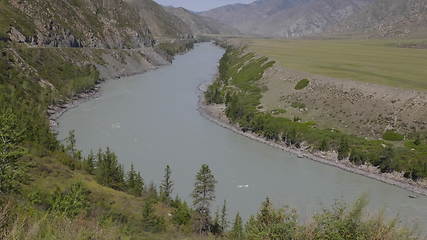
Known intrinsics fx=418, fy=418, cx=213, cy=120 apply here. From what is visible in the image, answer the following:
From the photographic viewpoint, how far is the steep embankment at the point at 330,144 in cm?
4200

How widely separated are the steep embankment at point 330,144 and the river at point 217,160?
6.61 feet

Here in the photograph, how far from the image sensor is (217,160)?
4575 cm

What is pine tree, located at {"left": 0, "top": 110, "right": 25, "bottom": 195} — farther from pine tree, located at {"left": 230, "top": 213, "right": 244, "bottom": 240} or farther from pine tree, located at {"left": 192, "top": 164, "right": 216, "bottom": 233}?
pine tree, located at {"left": 192, "top": 164, "right": 216, "bottom": 233}

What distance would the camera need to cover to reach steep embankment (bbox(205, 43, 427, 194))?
42000 mm

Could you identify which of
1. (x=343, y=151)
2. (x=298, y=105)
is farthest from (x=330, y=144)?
(x=298, y=105)

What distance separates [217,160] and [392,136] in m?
21.2

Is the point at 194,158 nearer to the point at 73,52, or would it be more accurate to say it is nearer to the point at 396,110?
the point at 396,110

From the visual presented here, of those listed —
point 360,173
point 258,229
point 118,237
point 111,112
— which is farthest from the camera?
point 111,112

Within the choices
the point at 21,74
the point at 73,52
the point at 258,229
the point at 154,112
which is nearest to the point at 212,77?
the point at 73,52

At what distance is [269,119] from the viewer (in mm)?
58062

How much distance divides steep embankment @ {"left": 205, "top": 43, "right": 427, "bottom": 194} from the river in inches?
79.3

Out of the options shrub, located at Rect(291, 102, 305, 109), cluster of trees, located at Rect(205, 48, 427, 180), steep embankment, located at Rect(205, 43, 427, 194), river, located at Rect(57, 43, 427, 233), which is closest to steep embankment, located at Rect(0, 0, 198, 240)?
river, located at Rect(57, 43, 427, 233)

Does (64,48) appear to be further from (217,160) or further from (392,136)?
(392,136)

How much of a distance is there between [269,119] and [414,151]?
19.5 meters
